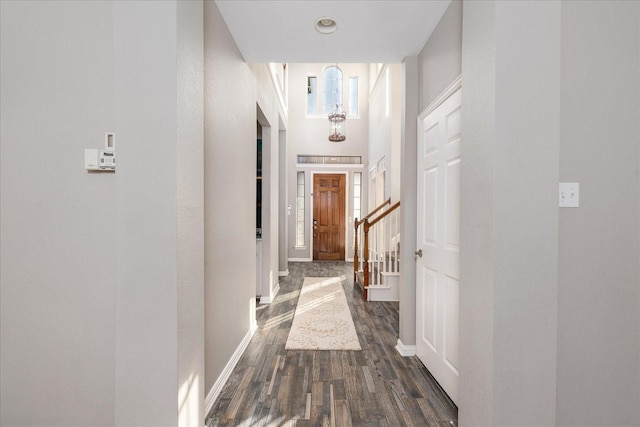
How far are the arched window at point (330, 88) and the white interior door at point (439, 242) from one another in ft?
19.3

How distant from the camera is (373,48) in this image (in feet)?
8.98

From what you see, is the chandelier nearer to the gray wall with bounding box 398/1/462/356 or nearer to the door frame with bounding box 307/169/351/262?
the door frame with bounding box 307/169/351/262

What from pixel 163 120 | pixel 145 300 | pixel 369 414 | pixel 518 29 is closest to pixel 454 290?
pixel 369 414

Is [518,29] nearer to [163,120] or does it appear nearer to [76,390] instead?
[163,120]

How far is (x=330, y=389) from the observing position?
224 cm

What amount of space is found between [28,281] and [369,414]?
1971 mm

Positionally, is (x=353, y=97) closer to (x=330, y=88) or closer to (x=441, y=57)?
(x=330, y=88)

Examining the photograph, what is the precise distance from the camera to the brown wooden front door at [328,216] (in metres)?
8.14

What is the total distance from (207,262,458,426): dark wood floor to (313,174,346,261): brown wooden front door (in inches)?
188

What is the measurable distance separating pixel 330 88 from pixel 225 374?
7.38 metres

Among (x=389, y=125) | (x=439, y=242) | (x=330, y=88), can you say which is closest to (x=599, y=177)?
(x=439, y=242)

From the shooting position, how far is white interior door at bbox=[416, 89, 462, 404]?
212 cm

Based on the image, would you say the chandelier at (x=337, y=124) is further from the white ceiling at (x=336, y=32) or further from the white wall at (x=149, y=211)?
the white wall at (x=149, y=211)

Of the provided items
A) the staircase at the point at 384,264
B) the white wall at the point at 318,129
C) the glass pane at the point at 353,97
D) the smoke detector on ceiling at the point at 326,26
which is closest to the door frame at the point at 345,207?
the white wall at the point at 318,129
